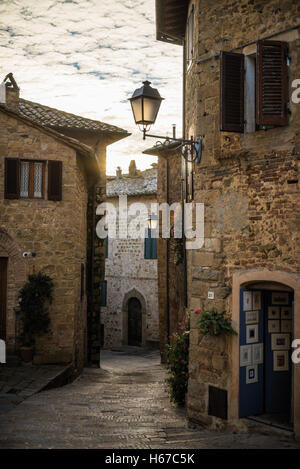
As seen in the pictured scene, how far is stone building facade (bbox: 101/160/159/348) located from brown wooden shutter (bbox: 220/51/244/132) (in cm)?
1673

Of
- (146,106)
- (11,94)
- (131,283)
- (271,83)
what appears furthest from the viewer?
(131,283)

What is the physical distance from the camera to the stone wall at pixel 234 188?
22.3 feet

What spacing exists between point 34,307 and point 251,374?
6129mm

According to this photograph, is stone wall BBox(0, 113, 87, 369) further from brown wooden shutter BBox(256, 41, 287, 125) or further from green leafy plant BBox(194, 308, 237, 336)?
brown wooden shutter BBox(256, 41, 287, 125)

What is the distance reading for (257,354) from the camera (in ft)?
24.6

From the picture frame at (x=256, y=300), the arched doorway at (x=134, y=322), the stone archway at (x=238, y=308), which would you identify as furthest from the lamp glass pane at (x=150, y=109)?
the arched doorway at (x=134, y=322)

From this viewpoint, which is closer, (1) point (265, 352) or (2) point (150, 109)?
(1) point (265, 352)

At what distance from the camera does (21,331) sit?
12.0 metres

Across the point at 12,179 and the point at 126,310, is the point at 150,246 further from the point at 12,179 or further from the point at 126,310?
the point at 12,179

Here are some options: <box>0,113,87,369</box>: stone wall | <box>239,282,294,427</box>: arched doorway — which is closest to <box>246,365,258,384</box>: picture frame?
<box>239,282,294,427</box>: arched doorway

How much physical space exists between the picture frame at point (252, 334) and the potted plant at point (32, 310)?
19.9ft

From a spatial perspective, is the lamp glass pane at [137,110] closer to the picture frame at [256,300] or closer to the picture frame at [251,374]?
the picture frame at [256,300]

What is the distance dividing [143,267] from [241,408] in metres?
18.3

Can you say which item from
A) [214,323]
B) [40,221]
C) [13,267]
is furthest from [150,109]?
[13,267]
